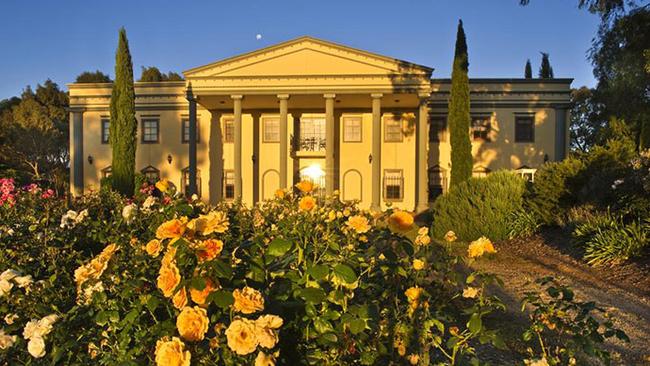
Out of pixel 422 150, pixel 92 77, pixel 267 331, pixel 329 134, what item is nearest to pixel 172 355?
pixel 267 331

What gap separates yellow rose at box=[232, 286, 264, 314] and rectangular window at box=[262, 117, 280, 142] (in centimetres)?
2198

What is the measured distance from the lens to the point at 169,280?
165cm

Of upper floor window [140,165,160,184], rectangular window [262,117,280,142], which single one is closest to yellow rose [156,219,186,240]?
rectangular window [262,117,280,142]

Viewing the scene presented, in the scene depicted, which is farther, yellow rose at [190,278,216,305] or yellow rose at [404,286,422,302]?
yellow rose at [404,286,422,302]

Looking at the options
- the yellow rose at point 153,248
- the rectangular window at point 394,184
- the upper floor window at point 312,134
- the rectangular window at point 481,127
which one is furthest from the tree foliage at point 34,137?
the yellow rose at point 153,248

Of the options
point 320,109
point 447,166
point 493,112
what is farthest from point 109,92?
point 493,112

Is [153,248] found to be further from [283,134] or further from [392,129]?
[392,129]

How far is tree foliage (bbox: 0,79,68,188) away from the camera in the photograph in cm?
3306

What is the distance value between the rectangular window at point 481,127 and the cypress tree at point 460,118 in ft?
13.9

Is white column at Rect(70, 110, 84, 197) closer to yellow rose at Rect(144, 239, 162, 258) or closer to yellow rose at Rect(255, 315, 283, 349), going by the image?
yellow rose at Rect(144, 239, 162, 258)

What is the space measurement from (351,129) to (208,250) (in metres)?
21.5

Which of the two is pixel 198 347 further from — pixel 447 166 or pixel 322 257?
pixel 447 166

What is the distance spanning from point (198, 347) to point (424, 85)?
63.1ft

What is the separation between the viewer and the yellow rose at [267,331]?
152cm
